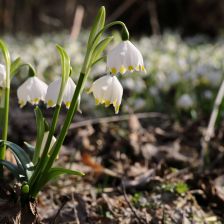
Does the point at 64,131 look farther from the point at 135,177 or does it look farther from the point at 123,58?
the point at 135,177

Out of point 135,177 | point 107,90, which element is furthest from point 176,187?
point 107,90

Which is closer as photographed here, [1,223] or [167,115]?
[1,223]

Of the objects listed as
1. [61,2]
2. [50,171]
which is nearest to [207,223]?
[50,171]

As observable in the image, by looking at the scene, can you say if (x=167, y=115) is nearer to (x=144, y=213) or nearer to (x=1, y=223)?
(x=144, y=213)

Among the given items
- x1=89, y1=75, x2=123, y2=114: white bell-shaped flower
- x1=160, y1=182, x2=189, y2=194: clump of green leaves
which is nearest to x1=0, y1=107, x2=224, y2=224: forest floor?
Answer: x1=160, y1=182, x2=189, y2=194: clump of green leaves

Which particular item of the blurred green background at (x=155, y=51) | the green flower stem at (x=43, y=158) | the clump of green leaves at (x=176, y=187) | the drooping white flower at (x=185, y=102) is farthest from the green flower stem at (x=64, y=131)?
the drooping white flower at (x=185, y=102)
